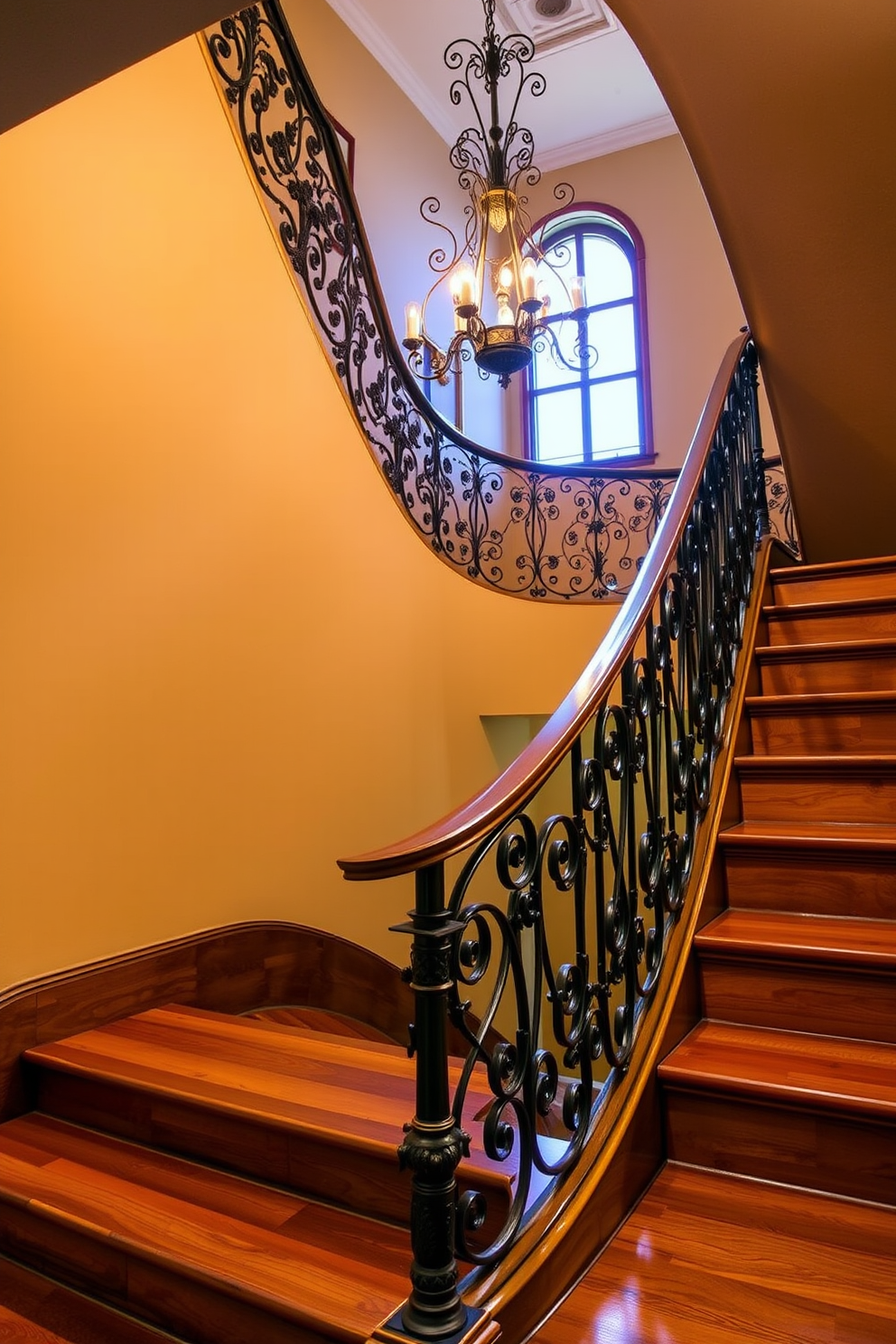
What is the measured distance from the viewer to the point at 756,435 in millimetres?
3850

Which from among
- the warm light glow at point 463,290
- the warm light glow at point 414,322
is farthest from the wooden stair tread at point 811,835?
the warm light glow at point 414,322

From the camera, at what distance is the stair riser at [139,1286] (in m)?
1.47

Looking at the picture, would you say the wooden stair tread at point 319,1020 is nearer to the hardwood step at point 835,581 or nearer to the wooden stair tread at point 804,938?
the wooden stair tread at point 804,938

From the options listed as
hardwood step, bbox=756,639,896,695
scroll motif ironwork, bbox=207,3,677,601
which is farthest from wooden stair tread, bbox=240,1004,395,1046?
scroll motif ironwork, bbox=207,3,677,601

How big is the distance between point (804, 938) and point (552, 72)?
7783 millimetres

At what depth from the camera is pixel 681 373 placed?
24.4 ft

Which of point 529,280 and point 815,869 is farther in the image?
point 529,280

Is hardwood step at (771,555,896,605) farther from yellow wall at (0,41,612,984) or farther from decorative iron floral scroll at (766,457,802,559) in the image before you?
decorative iron floral scroll at (766,457,802,559)

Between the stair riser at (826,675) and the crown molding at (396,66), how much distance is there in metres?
6.23

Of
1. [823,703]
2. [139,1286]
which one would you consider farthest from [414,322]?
[139,1286]

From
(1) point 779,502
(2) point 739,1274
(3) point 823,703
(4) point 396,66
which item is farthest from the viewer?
(4) point 396,66

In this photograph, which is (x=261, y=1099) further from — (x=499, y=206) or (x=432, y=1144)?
(x=499, y=206)

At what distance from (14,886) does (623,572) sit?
208 inches

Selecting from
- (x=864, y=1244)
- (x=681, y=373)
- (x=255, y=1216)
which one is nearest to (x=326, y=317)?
(x=255, y=1216)
